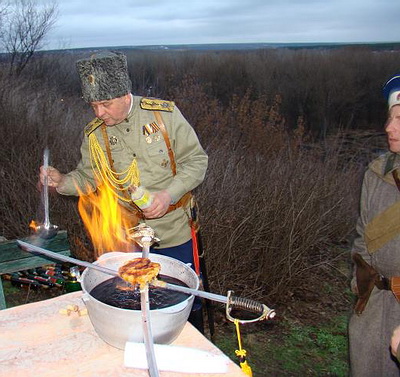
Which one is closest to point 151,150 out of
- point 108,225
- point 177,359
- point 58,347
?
point 108,225

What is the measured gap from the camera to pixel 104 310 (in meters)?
1.53

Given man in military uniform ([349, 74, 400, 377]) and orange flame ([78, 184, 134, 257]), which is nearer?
man in military uniform ([349, 74, 400, 377])

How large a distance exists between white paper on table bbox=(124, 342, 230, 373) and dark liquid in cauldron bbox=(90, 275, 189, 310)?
0.15 m

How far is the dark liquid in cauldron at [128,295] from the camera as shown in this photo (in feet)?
5.55

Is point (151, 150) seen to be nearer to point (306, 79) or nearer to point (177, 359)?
point (177, 359)

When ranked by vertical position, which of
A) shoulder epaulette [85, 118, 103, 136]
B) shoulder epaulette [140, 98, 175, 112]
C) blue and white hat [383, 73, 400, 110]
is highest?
blue and white hat [383, 73, 400, 110]

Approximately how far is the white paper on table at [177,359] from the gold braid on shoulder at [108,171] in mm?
1267

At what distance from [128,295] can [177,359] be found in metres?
0.34

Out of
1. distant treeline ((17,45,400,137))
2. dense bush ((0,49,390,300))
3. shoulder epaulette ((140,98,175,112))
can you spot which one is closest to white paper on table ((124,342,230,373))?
shoulder epaulette ((140,98,175,112))

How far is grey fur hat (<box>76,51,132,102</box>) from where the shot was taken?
246cm

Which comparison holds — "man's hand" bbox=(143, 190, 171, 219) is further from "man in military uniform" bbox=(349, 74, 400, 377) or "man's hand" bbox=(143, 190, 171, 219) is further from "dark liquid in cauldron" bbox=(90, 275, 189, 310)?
"man in military uniform" bbox=(349, 74, 400, 377)

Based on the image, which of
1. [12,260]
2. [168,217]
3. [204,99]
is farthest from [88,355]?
[204,99]

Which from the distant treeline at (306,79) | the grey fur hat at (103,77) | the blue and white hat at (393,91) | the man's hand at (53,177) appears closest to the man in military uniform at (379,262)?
the blue and white hat at (393,91)

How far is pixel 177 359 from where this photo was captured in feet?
5.00
